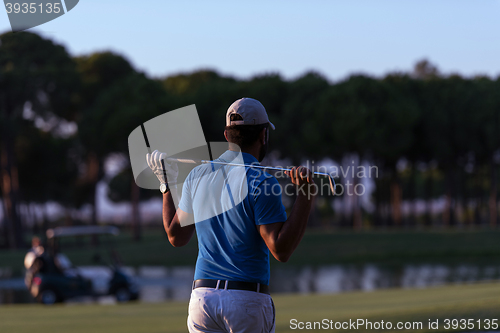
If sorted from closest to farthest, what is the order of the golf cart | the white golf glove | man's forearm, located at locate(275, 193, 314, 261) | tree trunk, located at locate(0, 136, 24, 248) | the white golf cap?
man's forearm, located at locate(275, 193, 314, 261), the white golf cap, the white golf glove, the golf cart, tree trunk, located at locate(0, 136, 24, 248)

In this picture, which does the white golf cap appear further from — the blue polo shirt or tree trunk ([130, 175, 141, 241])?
tree trunk ([130, 175, 141, 241])

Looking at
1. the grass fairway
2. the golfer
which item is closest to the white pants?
the golfer

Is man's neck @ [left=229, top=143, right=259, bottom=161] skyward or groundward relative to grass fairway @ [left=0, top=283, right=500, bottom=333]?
skyward

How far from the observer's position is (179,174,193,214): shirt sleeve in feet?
9.73

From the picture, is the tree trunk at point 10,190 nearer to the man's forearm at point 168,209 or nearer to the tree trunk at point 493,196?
the tree trunk at point 493,196

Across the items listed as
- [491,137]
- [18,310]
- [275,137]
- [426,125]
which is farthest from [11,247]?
[491,137]

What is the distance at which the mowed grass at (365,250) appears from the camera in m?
26.6

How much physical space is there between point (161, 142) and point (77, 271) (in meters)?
10.4

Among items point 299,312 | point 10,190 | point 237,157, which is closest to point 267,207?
point 237,157

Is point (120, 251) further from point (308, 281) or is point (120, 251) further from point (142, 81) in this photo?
point (308, 281)

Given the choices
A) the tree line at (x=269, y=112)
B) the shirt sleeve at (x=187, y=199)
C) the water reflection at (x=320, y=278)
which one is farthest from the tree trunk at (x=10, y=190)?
the shirt sleeve at (x=187, y=199)

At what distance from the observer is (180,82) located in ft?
155

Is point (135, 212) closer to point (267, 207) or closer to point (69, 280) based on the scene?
point (69, 280)

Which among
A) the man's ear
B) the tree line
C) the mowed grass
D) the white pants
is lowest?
the mowed grass
